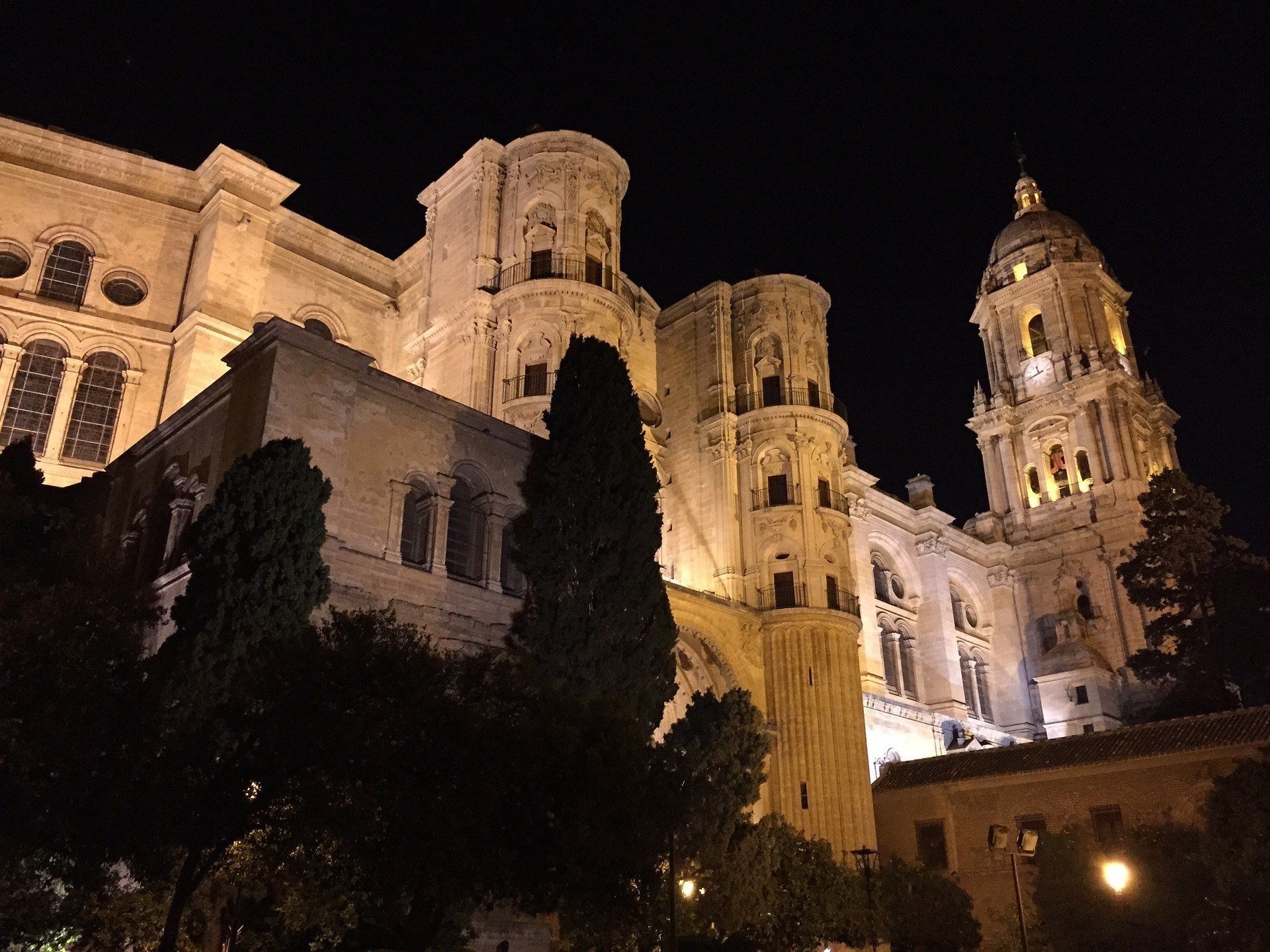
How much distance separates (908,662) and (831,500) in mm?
12238

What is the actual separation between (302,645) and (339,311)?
19146 mm

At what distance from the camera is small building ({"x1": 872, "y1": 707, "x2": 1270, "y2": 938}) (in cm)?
2366

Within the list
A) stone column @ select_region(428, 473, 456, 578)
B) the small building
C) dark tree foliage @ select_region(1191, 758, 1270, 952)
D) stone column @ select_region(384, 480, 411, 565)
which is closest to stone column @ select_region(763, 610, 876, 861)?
the small building

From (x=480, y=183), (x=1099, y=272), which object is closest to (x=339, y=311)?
(x=480, y=183)

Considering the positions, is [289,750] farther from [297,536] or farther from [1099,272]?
[1099,272]

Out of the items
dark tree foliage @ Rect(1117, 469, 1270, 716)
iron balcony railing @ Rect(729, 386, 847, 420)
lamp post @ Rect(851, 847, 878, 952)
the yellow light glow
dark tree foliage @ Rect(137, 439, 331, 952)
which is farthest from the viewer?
iron balcony railing @ Rect(729, 386, 847, 420)

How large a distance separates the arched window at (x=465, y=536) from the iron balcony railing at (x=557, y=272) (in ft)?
27.9

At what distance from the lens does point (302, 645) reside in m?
12.9

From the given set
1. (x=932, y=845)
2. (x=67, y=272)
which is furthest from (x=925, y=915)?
(x=67, y=272)

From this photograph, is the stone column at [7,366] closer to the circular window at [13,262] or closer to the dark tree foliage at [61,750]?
the circular window at [13,262]

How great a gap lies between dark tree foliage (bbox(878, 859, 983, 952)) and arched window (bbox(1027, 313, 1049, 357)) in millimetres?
32079

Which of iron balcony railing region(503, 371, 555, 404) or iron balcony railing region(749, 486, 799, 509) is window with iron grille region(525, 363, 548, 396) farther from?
iron balcony railing region(749, 486, 799, 509)

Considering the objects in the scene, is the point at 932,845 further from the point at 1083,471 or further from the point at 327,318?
the point at 1083,471

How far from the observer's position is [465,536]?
19.9m
